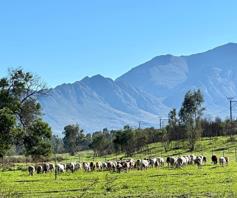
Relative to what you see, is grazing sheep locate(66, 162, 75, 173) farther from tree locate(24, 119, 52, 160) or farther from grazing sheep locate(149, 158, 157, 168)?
grazing sheep locate(149, 158, 157, 168)

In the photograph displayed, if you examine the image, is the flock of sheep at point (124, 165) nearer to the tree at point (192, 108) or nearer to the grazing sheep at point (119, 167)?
the grazing sheep at point (119, 167)

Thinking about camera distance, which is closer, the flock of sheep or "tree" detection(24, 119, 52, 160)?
the flock of sheep

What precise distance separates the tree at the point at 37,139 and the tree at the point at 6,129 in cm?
230

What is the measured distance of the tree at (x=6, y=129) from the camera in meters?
71.4

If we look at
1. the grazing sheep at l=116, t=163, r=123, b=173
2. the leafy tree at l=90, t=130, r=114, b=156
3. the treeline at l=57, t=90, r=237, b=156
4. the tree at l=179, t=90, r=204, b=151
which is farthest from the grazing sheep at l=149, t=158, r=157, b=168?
the leafy tree at l=90, t=130, r=114, b=156

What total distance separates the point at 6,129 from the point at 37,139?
4.69 m

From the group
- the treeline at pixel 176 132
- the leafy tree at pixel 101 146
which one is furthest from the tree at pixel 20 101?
the leafy tree at pixel 101 146

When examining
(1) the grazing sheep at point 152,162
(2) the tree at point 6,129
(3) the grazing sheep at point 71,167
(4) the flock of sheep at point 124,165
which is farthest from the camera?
(2) the tree at point 6,129

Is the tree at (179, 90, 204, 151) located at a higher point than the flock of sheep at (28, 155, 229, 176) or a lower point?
higher

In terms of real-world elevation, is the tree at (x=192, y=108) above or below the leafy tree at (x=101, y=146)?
above

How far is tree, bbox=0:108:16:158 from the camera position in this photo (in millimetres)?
71438

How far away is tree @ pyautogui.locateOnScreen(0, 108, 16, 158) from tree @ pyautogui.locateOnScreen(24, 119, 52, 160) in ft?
7.53

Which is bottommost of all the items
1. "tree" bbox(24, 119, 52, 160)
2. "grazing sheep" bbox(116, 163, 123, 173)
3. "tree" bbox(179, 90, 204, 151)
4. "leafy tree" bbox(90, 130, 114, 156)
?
"grazing sheep" bbox(116, 163, 123, 173)

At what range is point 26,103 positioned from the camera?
78188 millimetres
